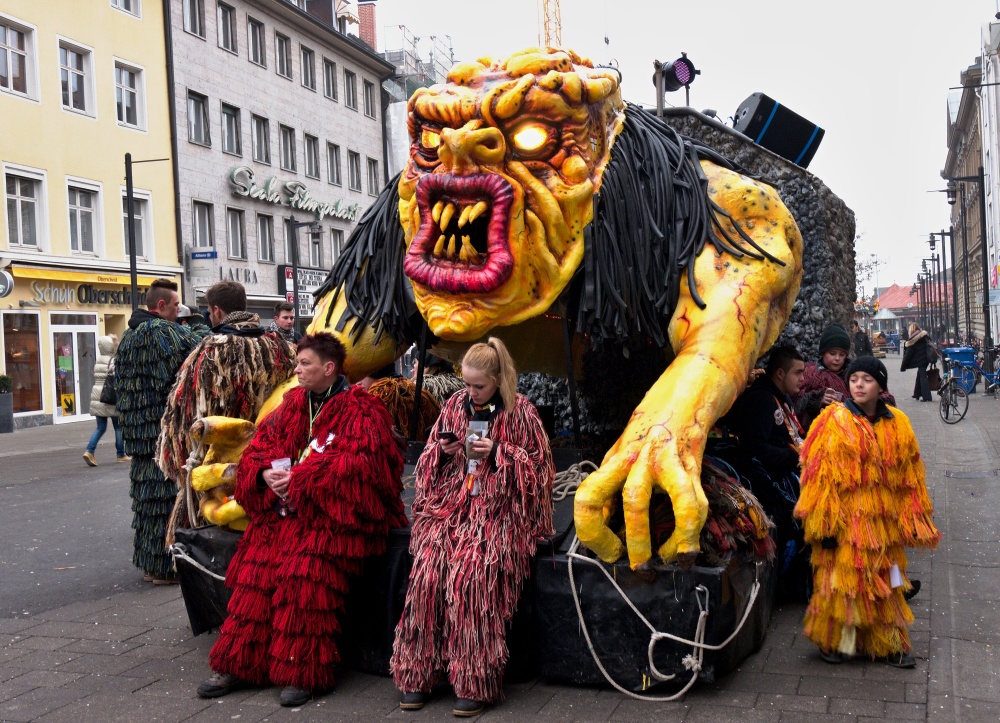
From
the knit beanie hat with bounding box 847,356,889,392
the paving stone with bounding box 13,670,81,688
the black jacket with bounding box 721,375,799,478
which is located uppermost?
the knit beanie hat with bounding box 847,356,889,392

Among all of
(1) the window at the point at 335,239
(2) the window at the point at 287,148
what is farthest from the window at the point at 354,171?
(2) the window at the point at 287,148

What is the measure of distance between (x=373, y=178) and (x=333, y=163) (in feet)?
9.18

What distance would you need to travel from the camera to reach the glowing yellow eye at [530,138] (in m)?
4.25

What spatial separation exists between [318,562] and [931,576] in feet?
11.6

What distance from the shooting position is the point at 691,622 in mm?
3703

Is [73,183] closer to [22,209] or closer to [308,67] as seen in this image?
[22,209]

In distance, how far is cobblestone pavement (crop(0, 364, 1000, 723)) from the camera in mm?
3664

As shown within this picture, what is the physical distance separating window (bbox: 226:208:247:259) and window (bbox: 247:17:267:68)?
4.25 meters

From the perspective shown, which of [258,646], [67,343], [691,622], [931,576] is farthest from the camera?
[67,343]

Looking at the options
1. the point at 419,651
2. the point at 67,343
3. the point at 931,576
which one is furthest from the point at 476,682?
the point at 67,343

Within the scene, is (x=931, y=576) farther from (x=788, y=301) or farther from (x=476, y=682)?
(x=476, y=682)

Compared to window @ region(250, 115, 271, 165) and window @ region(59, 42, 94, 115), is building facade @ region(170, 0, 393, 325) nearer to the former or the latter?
window @ region(250, 115, 271, 165)

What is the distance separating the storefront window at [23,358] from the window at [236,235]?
23.8ft

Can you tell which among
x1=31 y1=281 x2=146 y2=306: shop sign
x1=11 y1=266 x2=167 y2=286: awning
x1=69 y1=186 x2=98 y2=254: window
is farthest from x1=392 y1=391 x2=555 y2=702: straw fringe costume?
x1=69 y1=186 x2=98 y2=254: window
